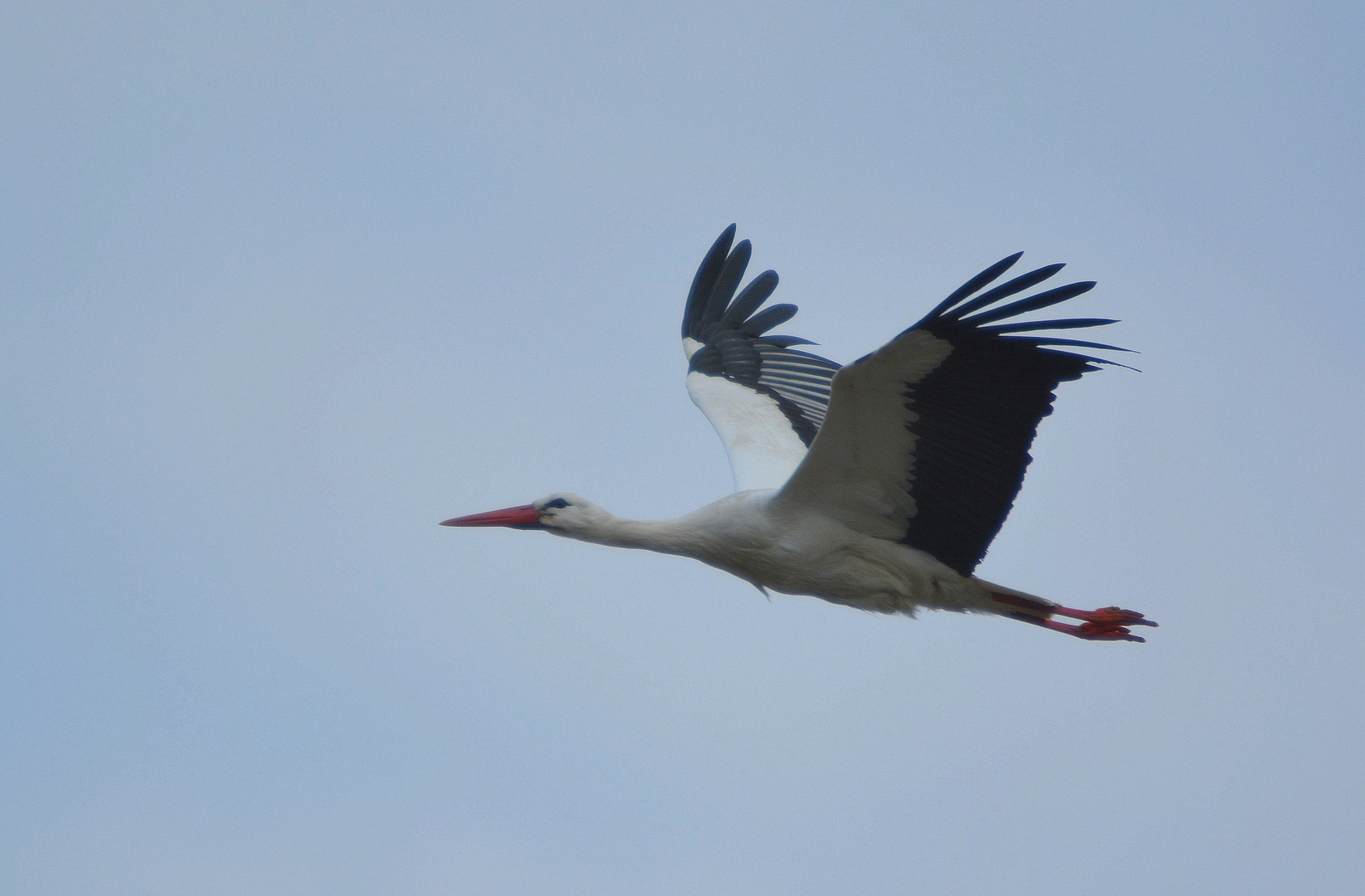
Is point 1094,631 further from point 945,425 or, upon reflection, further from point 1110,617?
point 945,425

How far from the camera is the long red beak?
7629 mm

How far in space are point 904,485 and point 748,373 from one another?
8.79 ft

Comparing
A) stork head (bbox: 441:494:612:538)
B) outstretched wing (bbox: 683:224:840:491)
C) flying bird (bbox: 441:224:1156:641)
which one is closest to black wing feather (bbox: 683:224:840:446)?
outstretched wing (bbox: 683:224:840:491)

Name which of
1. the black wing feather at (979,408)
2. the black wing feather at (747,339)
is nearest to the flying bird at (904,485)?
the black wing feather at (979,408)

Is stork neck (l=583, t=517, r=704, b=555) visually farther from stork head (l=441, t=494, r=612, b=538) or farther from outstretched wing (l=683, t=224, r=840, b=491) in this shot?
outstretched wing (l=683, t=224, r=840, b=491)

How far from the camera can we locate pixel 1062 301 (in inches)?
236

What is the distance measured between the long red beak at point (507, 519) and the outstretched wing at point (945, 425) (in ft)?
4.79

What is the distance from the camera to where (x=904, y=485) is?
269 inches

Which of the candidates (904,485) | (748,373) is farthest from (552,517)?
(748,373)

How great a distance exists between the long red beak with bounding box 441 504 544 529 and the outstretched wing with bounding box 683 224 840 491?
1165 millimetres

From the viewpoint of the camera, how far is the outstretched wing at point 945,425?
241 inches

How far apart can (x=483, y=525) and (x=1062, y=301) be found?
11.1 ft

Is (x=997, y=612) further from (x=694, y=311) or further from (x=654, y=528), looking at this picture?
(x=694, y=311)

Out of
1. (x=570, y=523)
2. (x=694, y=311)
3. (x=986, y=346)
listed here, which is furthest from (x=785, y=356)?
(x=986, y=346)
